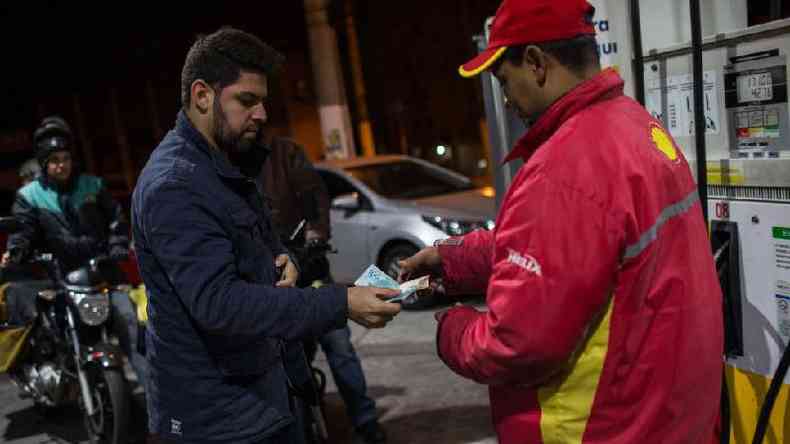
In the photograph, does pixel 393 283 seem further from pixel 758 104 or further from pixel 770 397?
pixel 758 104

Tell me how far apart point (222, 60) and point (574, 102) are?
3.33 ft

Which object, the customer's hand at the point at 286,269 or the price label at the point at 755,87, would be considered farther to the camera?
the customer's hand at the point at 286,269

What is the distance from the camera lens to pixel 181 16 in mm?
16797

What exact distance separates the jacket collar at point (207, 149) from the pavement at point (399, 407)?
8.71 ft

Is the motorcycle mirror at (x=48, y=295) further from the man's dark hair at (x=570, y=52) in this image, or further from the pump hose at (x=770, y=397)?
the pump hose at (x=770, y=397)

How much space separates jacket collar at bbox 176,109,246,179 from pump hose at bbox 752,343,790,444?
1727 millimetres

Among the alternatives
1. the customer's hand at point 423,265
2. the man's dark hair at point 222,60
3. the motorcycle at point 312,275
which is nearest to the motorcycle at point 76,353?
the motorcycle at point 312,275

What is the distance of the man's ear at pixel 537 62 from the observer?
5.44 ft

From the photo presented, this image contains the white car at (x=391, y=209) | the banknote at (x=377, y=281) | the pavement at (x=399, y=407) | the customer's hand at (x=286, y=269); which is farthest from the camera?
the white car at (x=391, y=209)

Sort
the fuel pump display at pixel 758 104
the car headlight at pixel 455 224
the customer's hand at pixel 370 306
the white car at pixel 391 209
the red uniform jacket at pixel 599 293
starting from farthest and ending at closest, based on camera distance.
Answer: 1. the white car at pixel 391 209
2. the car headlight at pixel 455 224
3. the fuel pump display at pixel 758 104
4. the customer's hand at pixel 370 306
5. the red uniform jacket at pixel 599 293

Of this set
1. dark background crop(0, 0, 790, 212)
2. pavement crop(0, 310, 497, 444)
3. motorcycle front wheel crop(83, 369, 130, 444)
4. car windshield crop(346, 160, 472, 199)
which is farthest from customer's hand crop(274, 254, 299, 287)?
dark background crop(0, 0, 790, 212)

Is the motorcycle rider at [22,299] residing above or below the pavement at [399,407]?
above

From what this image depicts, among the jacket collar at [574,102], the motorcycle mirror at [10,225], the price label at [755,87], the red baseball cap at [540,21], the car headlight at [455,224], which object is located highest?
the red baseball cap at [540,21]

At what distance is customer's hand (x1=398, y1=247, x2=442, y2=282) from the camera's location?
7.48 feet
